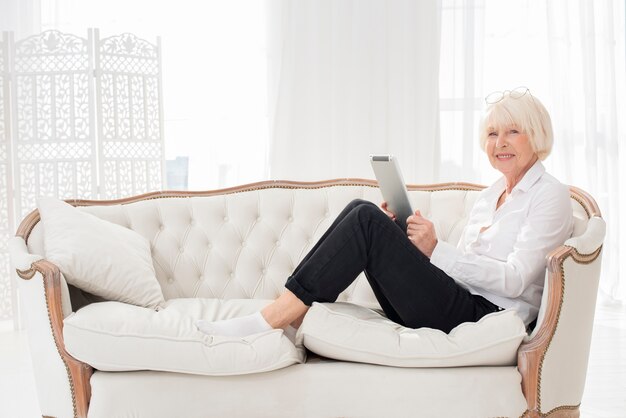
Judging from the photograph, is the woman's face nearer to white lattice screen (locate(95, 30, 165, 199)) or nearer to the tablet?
the tablet

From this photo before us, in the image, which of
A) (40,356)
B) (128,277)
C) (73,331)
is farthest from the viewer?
(128,277)

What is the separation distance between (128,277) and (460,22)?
2.84 m

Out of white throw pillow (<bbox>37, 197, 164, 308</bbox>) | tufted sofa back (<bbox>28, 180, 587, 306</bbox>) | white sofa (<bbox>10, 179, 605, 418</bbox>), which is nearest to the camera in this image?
white sofa (<bbox>10, 179, 605, 418</bbox>)

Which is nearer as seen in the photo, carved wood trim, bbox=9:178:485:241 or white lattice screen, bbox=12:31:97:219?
carved wood trim, bbox=9:178:485:241

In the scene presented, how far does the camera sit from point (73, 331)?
7.07ft

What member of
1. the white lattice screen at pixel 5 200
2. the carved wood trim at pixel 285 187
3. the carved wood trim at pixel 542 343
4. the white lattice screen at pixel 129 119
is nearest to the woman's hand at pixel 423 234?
the carved wood trim at pixel 542 343

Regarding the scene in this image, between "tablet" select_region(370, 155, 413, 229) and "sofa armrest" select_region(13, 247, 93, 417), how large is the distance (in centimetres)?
105

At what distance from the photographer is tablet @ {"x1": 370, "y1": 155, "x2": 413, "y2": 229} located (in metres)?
2.28

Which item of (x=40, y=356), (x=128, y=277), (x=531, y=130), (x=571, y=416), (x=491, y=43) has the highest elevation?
(x=491, y=43)

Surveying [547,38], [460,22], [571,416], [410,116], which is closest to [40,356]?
[571,416]

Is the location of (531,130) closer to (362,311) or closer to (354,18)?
(362,311)

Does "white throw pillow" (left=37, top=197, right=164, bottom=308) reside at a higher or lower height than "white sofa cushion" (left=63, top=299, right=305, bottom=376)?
higher

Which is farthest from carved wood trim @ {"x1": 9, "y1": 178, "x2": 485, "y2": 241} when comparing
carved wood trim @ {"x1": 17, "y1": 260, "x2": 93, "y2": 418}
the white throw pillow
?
carved wood trim @ {"x1": 17, "y1": 260, "x2": 93, "y2": 418}

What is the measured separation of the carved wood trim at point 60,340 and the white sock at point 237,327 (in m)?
0.36
